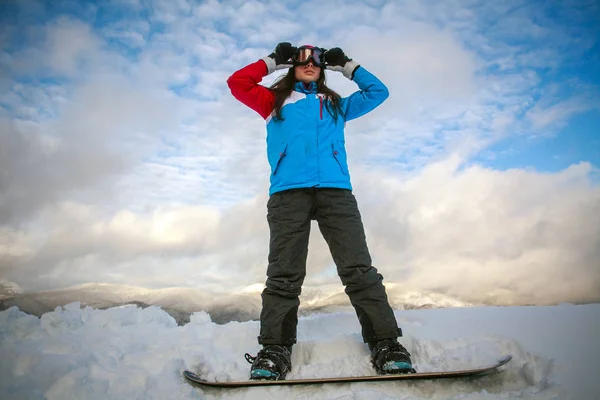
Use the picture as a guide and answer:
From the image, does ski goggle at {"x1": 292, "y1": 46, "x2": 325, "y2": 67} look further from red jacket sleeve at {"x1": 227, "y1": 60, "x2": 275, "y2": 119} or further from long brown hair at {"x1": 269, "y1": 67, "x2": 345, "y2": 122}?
red jacket sleeve at {"x1": 227, "y1": 60, "x2": 275, "y2": 119}

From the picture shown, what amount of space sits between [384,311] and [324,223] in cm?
82

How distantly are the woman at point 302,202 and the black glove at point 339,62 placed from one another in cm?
9

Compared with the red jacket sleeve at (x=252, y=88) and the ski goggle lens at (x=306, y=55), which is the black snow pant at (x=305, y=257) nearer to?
the red jacket sleeve at (x=252, y=88)

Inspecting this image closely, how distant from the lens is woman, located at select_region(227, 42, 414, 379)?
2.58 m

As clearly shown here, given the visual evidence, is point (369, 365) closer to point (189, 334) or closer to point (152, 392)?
point (152, 392)

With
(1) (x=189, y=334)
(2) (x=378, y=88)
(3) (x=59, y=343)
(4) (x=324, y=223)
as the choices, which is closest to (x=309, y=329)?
(1) (x=189, y=334)

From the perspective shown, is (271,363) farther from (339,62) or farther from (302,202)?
(339,62)

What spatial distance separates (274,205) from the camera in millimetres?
2797

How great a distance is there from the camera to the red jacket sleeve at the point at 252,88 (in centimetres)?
288

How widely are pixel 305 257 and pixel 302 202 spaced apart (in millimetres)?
453

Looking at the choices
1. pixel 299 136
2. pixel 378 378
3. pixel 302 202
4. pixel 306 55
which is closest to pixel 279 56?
pixel 306 55

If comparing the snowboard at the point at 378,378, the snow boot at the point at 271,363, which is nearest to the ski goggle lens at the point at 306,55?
the snow boot at the point at 271,363

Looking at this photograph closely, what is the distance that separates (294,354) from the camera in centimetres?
280

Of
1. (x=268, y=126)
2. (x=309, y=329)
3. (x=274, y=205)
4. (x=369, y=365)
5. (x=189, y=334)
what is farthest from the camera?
(x=309, y=329)
